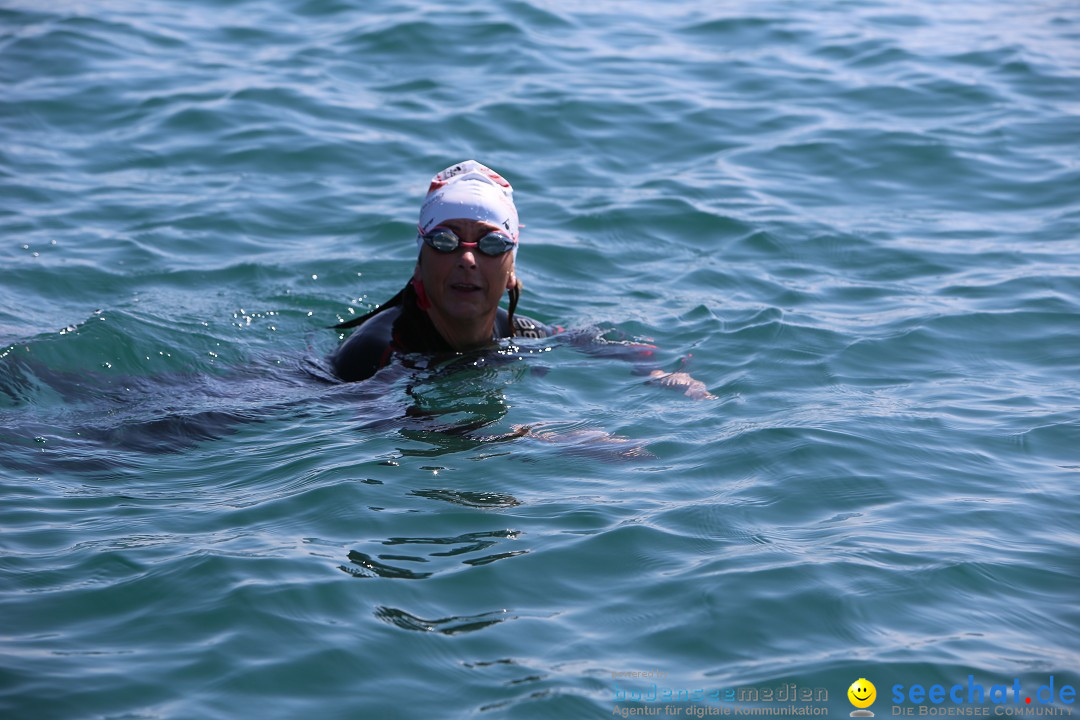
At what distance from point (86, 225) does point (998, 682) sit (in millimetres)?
7400

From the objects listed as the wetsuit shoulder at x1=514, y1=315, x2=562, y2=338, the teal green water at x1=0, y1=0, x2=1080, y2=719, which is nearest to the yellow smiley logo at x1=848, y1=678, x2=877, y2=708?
the teal green water at x1=0, y1=0, x2=1080, y2=719

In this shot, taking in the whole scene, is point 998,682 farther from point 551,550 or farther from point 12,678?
point 12,678

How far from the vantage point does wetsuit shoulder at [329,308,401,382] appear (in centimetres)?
673

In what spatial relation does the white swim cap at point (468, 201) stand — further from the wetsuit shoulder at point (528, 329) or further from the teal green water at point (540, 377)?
the teal green water at point (540, 377)

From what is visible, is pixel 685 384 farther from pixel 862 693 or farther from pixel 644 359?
pixel 862 693

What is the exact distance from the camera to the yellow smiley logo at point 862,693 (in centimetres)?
424

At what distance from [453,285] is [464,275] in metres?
0.09

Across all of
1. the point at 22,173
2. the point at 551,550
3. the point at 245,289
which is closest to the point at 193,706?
the point at 551,550

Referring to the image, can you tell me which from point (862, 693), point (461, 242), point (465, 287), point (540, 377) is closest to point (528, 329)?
point (540, 377)

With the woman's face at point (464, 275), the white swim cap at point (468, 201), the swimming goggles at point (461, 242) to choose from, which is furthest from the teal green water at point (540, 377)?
the white swim cap at point (468, 201)

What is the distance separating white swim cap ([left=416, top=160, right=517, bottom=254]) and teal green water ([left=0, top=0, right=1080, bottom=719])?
2.66ft

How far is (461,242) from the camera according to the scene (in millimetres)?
6656

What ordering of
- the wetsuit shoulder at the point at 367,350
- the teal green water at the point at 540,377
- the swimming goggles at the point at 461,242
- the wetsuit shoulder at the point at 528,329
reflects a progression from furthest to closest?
1. the wetsuit shoulder at the point at 528,329
2. the wetsuit shoulder at the point at 367,350
3. the swimming goggles at the point at 461,242
4. the teal green water at the point at 540,377

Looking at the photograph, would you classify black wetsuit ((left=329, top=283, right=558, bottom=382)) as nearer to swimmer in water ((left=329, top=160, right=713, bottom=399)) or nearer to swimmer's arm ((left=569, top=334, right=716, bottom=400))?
swimmer in water ((left=329, top=160, right=713, bottom=399))
